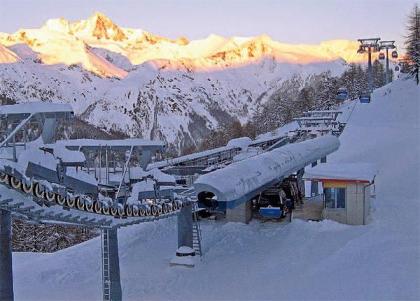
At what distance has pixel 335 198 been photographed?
25406mm

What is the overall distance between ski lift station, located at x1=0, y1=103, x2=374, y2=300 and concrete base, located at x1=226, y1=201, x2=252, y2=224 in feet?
0.16

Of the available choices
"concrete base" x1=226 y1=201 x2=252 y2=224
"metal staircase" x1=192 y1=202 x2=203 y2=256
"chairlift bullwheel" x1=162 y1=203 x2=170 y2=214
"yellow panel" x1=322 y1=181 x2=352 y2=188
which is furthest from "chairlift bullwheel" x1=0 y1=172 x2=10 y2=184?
"yellow panel" x1=322 y1=181 x2=352 y2=188

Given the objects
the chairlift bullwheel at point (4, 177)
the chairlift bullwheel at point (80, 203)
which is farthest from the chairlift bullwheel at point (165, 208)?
the chairlift bullwheel at point (4, 177)

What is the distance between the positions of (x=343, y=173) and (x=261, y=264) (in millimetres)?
6364

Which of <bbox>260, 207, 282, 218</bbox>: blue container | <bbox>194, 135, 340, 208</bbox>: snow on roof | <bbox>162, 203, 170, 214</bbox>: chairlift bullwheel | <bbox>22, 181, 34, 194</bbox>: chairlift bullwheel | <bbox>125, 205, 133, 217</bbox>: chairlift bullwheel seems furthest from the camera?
<bbox>260, 207, 282, 218</bbox>: blue container

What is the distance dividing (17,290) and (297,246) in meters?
11.4

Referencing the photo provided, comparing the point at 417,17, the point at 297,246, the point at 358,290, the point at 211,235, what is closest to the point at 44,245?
the point at 211,235

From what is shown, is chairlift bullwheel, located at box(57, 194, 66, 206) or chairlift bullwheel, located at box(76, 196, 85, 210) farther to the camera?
chairlift bullwheel, located at box(76, 196, 85, 210)

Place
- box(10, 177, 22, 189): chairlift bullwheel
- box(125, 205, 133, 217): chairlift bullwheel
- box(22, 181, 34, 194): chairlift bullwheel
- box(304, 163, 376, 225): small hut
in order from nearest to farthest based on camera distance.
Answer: box(10, 177, 22, 189): chairlift bullwheel → box(22, 181, 34, 194): chairlift bullwheel → box(125, 205, 133, 217): chairlift bullwheel → box(304, 163, 376, 225): small hut

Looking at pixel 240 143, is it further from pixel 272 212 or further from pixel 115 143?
pixel 115 143

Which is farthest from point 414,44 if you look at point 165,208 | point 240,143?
point 165,208

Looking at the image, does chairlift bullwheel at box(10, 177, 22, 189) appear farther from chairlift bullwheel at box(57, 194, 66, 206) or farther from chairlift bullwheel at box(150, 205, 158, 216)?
chairlift bullwheel at box(150, 205, 158, 216)

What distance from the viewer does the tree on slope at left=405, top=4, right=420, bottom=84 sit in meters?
63.7

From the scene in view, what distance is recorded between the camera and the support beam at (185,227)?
77.0ft
